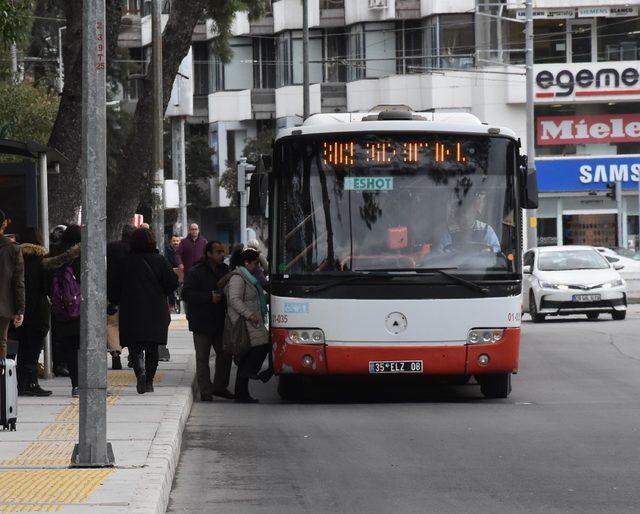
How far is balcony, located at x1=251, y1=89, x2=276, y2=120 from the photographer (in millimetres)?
66812

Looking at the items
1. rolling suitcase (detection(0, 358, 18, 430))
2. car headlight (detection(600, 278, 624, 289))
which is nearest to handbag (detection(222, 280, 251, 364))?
rolling suitcase (detection(0, 358, 18, 430))

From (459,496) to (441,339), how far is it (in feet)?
19.2

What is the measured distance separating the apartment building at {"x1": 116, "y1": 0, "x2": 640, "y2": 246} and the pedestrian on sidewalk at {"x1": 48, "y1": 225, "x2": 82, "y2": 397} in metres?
41.8

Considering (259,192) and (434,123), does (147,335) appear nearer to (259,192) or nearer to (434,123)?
(259,192)

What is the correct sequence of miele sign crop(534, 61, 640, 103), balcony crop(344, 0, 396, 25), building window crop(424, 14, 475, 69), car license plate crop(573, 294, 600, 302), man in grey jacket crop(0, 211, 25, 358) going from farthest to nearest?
balcony crop(344, 0, 396, 25) → building window crop(424, 14, 475, 69) → miele sign crop(534, 61, 640, 103) → car license plate crop(573, 294, 600, 302) → man in grey jacket crop(0, 211, 25, 358)

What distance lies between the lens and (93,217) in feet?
31.9

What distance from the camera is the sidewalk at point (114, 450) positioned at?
27.3 feet

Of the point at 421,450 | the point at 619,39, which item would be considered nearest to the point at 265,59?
the point at 619,39

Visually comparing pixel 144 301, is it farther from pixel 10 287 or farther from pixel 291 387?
pixel 291 387

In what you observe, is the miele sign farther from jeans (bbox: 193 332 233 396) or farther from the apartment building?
jeans (bbox: 193 332 233 396)

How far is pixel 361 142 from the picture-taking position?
51.6 ft

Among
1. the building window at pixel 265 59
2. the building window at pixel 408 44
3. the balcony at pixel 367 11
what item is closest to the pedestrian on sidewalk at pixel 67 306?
the building window at pixel 408 44

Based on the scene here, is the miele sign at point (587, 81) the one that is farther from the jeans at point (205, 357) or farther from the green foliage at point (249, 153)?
the jeans at point (205, 357)

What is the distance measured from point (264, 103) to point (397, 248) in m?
52.1
